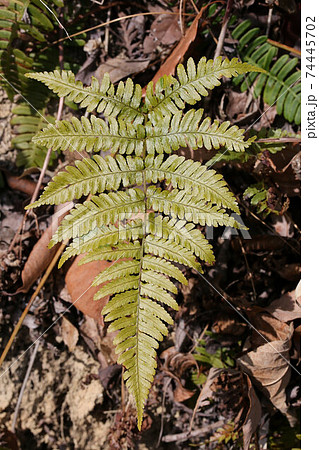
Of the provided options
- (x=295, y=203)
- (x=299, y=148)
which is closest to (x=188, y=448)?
(x=295, y=203)

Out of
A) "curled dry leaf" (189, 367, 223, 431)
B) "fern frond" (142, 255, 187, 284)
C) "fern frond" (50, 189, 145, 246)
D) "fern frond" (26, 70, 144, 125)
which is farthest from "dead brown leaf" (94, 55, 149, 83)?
"curled dry leaf" (189, 367, 223, 431)

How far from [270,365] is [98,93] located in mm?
2217

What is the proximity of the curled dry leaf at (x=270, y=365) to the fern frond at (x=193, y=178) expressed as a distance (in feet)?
4.24

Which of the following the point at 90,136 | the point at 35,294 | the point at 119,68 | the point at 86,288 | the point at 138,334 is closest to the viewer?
the point at 138,334

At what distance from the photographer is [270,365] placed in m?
3.13

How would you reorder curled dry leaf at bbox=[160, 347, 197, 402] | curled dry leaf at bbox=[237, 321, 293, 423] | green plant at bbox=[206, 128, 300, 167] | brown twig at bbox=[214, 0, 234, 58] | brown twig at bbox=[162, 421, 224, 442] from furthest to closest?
brown twig at bbox=[162, 421, 224, 442] → curled dry leaf at bbox=[160, 347, 197, 402] → curled dry leaf at bbox=[237, 321, 293, 423] → brown twig at bbox=[214, 0, 234, 58] → green plant at bbox=[206, 128, 300, 167]

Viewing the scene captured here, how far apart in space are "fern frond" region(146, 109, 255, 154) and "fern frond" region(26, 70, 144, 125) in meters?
0.14

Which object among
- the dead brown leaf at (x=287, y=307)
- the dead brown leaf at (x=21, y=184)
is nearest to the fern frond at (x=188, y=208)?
the dead brown leaf at (x=287, y=307)

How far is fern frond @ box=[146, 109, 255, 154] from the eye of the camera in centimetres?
241

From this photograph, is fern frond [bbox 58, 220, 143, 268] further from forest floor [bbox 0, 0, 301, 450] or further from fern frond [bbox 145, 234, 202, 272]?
forest floor [bbox 0, 0, 301, 450]

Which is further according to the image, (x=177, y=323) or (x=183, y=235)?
(x=177, y=323)

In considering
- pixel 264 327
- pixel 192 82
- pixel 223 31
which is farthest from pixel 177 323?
pixel 223 31

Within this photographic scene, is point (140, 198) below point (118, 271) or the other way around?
the other way around

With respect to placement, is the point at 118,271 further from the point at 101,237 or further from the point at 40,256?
the point at 40,256
